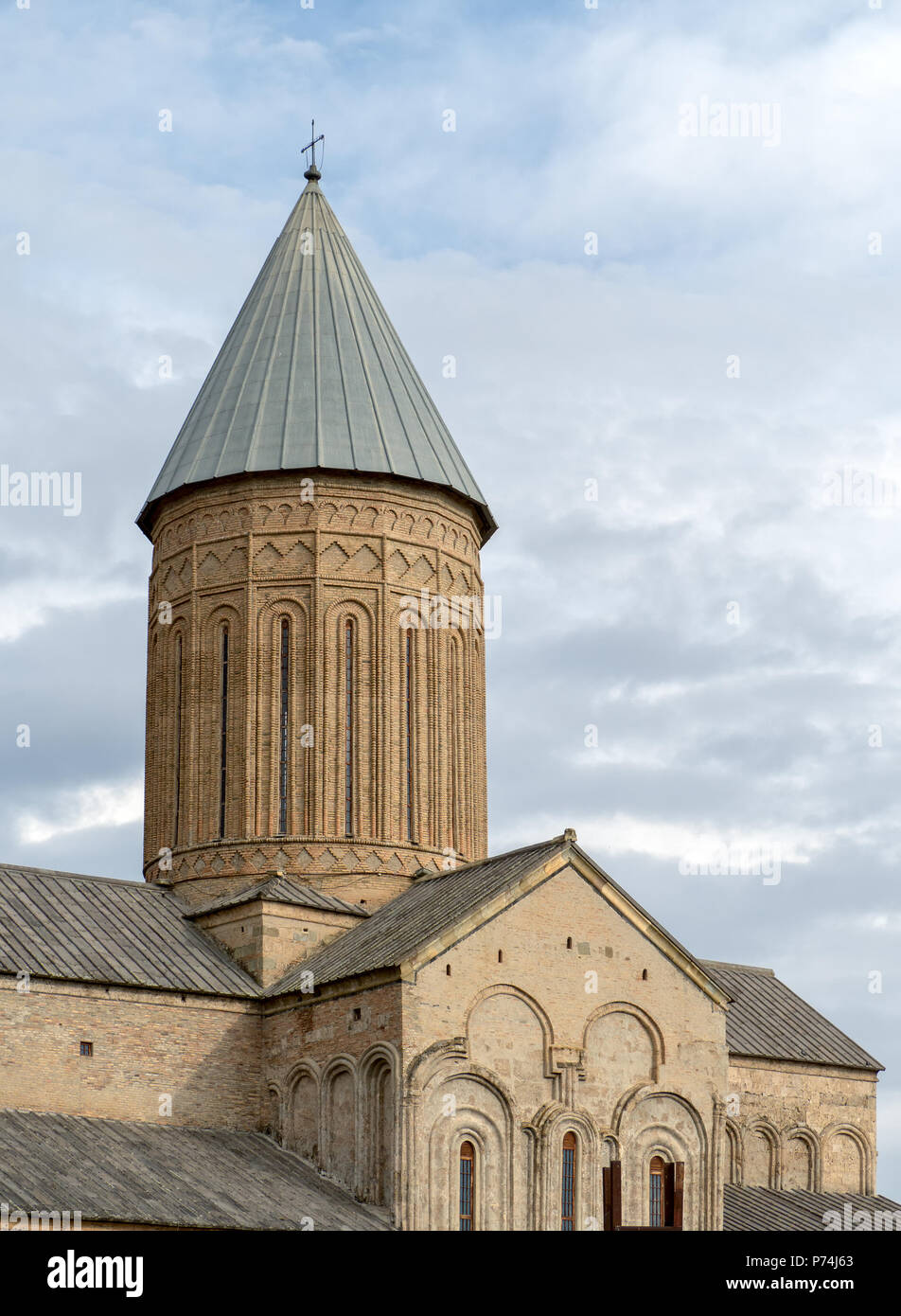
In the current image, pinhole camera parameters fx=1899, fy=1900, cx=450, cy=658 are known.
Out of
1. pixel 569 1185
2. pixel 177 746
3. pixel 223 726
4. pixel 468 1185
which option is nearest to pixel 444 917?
pixel 468 1185

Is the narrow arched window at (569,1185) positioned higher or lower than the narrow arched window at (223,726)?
lower

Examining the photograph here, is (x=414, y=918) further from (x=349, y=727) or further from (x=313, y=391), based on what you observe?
(x=313, y=391)

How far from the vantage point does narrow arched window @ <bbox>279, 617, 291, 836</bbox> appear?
109ft

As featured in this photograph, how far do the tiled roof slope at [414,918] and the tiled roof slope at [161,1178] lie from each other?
287 cm

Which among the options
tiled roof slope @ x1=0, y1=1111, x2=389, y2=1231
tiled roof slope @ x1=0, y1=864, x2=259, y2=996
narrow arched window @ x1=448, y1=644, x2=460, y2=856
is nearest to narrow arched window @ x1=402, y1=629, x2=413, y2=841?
narrow arched window @ x1=448, y1=644, x2=460, y2=856

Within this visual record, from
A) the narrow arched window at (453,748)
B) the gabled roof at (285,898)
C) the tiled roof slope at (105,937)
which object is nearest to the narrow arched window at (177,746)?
the tiled roof slope at (105,937)

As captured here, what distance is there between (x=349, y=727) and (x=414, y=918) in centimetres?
512

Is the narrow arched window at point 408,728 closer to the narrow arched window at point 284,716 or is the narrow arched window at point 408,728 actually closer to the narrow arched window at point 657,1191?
the narrow arched window at point 284,716

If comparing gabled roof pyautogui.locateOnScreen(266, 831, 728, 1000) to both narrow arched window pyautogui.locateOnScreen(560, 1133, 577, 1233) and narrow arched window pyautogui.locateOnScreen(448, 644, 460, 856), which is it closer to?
narrow arched window pyautogui.locateOnScreen(448, 644, 460, 856)

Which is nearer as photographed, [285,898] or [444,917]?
[444,917]

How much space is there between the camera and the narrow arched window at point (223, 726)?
110 feet

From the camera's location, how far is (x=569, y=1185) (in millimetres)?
28109
